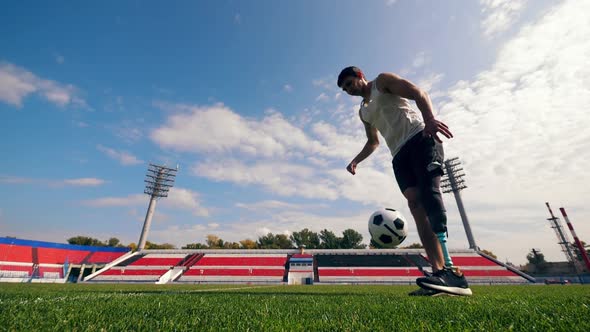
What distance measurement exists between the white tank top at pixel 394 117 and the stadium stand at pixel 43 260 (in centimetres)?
4246

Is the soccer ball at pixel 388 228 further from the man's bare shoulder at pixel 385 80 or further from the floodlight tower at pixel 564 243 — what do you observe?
the floodlight tower at pixel 564 243

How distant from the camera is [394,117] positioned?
327 cm

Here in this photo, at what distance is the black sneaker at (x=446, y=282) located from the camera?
2.48 meters

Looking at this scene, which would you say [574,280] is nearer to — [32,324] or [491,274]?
[491,274]

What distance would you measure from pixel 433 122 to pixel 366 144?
5.16ft

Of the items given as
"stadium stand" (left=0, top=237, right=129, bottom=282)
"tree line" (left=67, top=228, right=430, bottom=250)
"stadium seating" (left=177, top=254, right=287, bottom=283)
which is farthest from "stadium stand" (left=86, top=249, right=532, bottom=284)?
"tree line" (left=67, top=228, right=430, bottom=250)

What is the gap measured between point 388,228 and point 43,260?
45101 mm

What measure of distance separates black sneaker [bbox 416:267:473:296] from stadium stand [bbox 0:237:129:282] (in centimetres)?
4258

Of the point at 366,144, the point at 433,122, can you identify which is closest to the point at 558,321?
the point at 433,122

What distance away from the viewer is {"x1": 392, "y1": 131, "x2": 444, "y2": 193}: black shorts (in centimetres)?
280

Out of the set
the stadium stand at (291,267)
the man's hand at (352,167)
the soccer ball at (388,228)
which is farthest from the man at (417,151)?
the stadium stand at (291,267)

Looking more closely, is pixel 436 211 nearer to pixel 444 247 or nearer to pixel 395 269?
pixel 444 247

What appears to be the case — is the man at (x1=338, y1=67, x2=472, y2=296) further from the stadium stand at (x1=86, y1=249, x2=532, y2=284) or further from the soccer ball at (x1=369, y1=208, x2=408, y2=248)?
the stadium stand at (x1=86, y1=249, x2=532, y2=284)

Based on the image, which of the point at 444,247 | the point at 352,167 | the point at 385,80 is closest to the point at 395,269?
the point at 352,167
